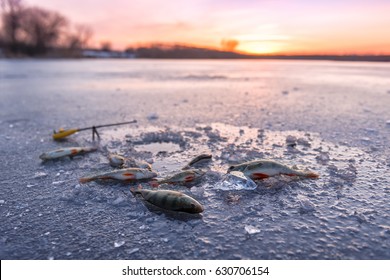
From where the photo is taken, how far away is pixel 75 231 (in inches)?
99.5

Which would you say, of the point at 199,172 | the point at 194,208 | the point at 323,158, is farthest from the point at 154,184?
the point at 323,158

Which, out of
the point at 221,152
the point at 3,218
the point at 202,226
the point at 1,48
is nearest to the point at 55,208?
the point at 3,218

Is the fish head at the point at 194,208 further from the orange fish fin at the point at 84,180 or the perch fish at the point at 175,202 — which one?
the orange fish fin at the point at 84,180

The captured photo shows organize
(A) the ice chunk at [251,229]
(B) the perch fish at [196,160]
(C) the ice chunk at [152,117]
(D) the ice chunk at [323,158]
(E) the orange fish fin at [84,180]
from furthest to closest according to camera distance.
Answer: (C) the ice chunk at [152,117] → (D) the ice chunk at [323,158] → (B) the perch fish at [196,160] → (E) the orange fish fin at [84,180] → (A) the ice chunk at [251,229]

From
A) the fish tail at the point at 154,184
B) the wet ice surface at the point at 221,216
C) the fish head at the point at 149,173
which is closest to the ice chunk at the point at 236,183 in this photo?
the wet ice surface at the point at 221,216

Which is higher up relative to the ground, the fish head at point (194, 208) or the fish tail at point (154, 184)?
the fish head at point (194, 208)

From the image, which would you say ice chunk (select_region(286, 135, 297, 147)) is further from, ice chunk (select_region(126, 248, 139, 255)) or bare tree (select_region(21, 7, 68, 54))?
bare tree (select_region(21, 7, 68, 54))

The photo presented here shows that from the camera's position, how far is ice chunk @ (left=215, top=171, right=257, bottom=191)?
10.5 feet

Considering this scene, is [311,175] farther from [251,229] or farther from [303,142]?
[303,142]

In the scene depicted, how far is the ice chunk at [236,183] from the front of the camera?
321 centimetres

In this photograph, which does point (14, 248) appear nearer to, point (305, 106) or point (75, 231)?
point (75, 231)

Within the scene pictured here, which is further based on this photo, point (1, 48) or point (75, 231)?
point (1, 48)
